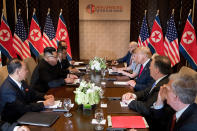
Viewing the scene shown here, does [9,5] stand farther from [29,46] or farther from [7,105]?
[7,105]

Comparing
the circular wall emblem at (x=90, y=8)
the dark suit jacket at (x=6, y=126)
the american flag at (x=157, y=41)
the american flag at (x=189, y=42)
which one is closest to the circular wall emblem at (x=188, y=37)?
the american flag at (x=189, y=42)

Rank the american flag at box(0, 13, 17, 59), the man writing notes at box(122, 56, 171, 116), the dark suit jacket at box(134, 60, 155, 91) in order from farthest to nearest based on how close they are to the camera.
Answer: the american flag at box(0, 13, 17, 59)
the dark suit jacket at box(134, 60, 155, 91)
the man writing notes at box(122, 56, 171, 116)

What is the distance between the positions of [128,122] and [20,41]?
4287mm

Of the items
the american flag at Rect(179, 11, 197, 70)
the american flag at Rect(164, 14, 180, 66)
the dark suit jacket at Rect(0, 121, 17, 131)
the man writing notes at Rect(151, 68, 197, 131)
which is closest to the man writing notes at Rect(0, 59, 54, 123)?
the dark suit jacket at Rect(0, 121, 17, 131)

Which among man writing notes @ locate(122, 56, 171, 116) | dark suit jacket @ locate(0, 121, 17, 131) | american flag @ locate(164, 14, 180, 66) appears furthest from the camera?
american flag @ locate(164, 14, 180, 66)

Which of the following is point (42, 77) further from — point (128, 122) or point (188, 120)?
point (188, 120)

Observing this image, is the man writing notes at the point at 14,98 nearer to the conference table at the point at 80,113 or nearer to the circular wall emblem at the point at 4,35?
the conference table at the point at 80,113

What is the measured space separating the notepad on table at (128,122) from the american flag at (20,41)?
407cm

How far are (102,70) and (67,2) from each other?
3933 millimetres

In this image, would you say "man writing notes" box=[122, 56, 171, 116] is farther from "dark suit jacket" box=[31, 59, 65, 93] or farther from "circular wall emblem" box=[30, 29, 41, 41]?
"circular wall emblem" box=[30, 29, 41, 41]

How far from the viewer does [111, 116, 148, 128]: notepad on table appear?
1893mm

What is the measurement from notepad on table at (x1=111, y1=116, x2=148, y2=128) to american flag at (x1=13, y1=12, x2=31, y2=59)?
13.4ft

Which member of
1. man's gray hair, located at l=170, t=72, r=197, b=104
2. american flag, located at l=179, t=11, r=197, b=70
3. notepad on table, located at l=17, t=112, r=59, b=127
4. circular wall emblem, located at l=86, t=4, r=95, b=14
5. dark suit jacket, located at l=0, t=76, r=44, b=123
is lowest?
notepad on table, located at l=17, t=112, r=59, b=127

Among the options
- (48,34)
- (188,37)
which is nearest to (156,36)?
(188,37)
